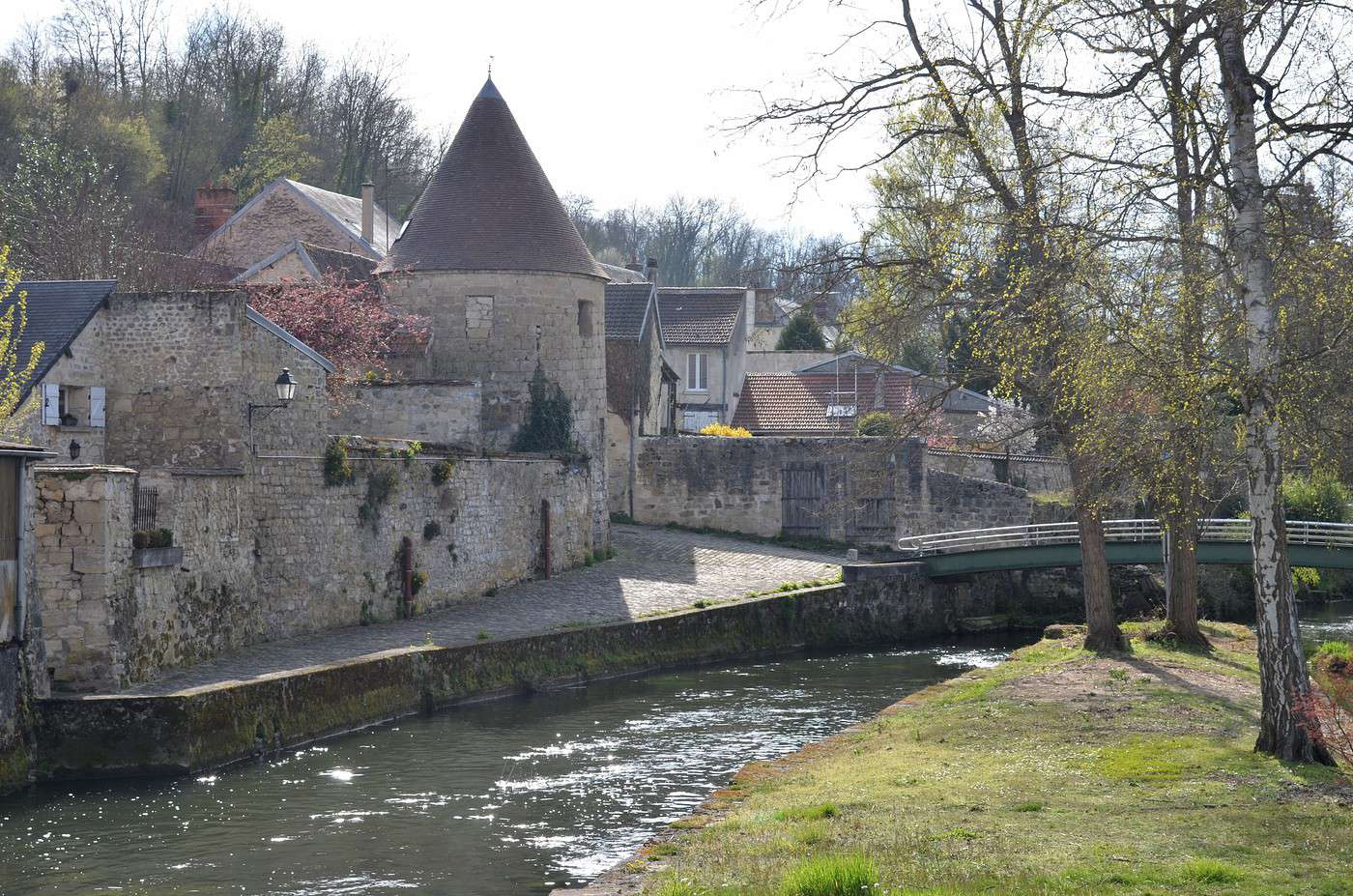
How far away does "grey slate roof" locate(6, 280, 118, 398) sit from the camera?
64.0ft

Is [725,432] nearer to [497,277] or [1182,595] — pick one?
[497,277]

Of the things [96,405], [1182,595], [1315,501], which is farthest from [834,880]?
[1315,501]

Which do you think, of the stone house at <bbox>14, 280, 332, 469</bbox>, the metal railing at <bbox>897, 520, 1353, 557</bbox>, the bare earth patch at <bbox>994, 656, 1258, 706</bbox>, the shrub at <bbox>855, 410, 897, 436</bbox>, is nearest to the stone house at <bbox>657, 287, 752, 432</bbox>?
the shrub at <bbox>855, 410, 897, 436</bbox>

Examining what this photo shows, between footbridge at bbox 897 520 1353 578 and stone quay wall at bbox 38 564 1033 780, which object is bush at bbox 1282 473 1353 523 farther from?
stone quay wall at bbox 38 564 1033 780

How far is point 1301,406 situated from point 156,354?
1441 cm

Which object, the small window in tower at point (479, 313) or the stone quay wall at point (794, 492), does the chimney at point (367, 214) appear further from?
the small window in tower at point (479, 313)

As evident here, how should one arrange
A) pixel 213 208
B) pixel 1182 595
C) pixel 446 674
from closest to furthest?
pixel 446 674 < pixel 1182 595 < pixel 213 208

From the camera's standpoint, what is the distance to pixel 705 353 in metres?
46.8

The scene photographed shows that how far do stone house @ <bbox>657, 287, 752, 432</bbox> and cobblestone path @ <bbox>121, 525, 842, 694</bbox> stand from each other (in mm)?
13577

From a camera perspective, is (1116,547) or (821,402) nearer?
(1116,547)

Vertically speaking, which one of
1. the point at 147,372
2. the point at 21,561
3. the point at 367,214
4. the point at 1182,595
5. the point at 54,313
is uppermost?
the point at 367,214

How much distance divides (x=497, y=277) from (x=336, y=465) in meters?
8.86

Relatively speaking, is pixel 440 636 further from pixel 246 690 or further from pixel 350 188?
pixel 350 188

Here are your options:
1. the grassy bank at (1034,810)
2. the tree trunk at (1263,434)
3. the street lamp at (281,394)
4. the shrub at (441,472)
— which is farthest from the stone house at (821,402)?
the tree trunk at (1263,434)
